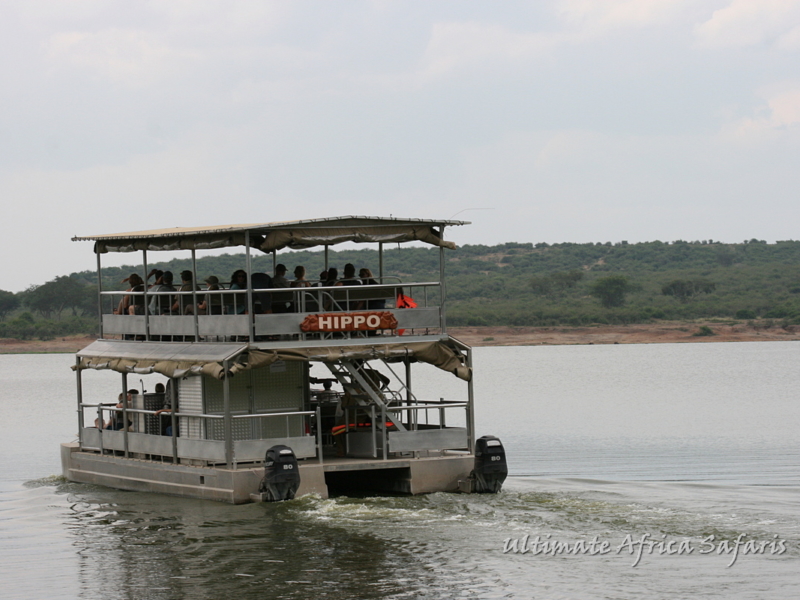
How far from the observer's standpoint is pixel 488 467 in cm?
2025

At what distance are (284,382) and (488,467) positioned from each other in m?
3.59

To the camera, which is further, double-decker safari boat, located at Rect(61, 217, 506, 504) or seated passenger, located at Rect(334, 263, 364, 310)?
seated passenger, located at Rect(334, 263, 364, 310)

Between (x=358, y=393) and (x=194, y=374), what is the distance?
9.07 feet

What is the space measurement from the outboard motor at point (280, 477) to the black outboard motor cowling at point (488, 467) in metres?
3.00

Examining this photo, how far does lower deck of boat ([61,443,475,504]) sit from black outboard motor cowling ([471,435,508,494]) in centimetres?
24

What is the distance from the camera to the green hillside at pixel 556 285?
87.6 m

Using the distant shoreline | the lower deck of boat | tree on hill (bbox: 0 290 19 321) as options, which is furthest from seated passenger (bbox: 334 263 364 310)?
tree on hill (bbox: 0 290 19 321)

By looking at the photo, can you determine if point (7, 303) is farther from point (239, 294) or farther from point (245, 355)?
point (245, 355)

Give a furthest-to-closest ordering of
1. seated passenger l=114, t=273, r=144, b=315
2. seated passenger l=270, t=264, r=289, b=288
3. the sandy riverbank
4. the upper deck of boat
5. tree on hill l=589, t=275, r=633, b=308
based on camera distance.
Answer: tree on hill l=589, t=275, r=633, b=308 → the sandy riverbank → seated passenger l=114, t=273, r=144, b=315 → seated passenger l=270, t=264, r=289, b=288 → the upper deck of boat

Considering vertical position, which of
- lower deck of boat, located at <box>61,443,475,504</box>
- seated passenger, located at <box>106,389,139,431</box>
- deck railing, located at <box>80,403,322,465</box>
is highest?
seated passenger, located at <box>106,389,139,431</box>

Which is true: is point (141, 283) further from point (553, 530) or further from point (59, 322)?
point (59, 322)

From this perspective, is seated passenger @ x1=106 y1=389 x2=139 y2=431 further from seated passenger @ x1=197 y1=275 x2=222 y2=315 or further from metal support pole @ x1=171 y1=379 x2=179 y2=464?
seated passenger @ x1=197 y1=275 x2=222 y2=315

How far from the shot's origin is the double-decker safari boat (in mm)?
19578

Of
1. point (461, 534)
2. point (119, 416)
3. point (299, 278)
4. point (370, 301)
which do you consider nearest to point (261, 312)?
point (299, 278)
